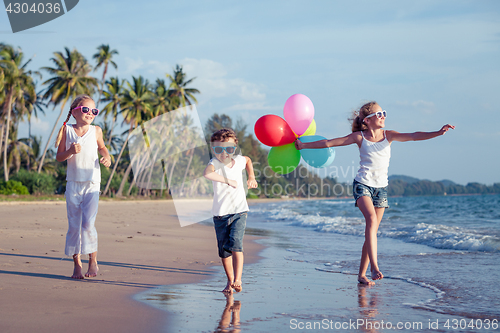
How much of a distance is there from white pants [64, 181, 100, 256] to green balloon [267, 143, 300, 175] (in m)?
2.10

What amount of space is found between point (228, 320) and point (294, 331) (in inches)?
18.1

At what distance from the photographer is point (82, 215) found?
4.30 meters

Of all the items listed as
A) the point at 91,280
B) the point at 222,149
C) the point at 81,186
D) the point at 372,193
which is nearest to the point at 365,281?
the point at 372,193

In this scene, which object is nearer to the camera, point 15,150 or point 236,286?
point 236,286

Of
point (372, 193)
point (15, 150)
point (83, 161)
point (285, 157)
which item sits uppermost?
point (15, 150)

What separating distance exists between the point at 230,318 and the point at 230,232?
103 centimetres

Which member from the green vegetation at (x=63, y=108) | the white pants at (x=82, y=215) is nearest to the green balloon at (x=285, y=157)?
the white pants at (x=82, y=215)

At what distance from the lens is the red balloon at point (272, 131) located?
5062mm

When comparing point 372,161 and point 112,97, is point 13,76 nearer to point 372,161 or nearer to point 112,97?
point 112,97

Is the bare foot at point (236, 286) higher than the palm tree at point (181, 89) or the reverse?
the reverse

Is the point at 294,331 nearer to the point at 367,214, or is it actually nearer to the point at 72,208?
the point at 367,214

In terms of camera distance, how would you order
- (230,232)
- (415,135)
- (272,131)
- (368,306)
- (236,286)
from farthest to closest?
(272,131)
(415,135)
(230,232)
(236,286)
(368,306)

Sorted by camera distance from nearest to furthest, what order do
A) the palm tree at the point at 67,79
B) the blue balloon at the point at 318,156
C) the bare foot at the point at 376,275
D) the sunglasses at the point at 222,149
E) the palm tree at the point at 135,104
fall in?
the sunglasses at the point at 222,149
the bare foot at the point at 376,275
the blue balloon at the point at 318,156
the palm tree at the point at 67,79
the palm tree at the point at 135,104

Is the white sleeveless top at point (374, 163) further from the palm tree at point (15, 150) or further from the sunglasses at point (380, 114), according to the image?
the palm tree at point (15, 150)
